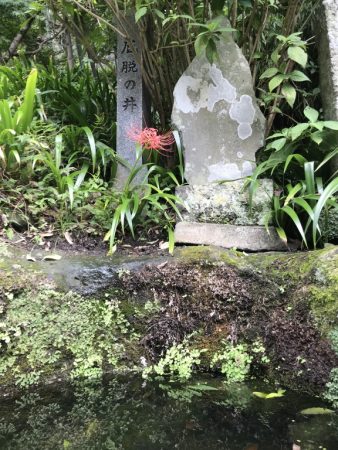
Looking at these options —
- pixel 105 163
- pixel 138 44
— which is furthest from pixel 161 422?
pixel 138 44

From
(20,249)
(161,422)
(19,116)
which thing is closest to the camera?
(161,422)

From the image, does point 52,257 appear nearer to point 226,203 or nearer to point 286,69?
point 226,203

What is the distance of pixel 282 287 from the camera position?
97.8 inches

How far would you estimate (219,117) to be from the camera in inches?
135

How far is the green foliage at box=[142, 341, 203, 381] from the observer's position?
240cm

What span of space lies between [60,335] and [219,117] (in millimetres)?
2106

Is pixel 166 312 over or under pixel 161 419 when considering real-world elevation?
over

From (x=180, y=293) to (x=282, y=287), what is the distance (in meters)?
0.62

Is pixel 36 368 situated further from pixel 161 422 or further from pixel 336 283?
pixel 336 283

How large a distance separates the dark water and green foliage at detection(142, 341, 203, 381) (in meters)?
0.11

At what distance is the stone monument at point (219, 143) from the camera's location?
325 cm

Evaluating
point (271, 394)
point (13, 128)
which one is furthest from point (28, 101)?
point (271, 394)

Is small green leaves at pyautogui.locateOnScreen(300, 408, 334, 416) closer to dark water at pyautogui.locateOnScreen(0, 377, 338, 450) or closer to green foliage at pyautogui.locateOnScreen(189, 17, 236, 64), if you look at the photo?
dark water at pyautogui.locateOnScreen(0, 377, 338, 450)

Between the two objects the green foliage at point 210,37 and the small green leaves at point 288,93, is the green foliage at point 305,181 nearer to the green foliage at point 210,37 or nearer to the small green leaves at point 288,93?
the small green leaves at point 288,93
